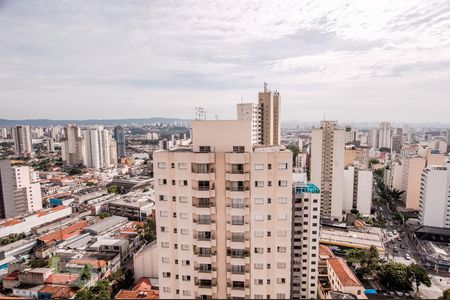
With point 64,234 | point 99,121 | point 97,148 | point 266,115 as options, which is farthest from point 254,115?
point 99,121

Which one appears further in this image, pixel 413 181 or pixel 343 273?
pixel 413 181

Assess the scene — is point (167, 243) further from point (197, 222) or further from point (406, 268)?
point (406, 268)

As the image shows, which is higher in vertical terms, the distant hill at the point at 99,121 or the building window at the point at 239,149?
the distant hill at the point at 99,121

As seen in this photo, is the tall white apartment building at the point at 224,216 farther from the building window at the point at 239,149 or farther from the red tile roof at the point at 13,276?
the red tile roof at the point at 13,276

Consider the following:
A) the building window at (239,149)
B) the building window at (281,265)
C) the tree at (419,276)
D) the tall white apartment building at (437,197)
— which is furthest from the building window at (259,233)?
the tall white apartment building at (437,197)

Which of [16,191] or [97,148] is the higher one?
[97,148]

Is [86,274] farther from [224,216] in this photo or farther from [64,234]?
[224,216]
